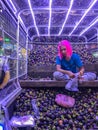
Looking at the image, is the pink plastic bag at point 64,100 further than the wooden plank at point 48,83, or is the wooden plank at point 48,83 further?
the wooden plank at point 48,83

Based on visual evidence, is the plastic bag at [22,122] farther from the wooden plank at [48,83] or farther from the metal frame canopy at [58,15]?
the wooden plank at [48,83]

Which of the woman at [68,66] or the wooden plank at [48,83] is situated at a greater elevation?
the woman at [68,66]

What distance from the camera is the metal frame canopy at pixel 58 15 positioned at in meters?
5.51

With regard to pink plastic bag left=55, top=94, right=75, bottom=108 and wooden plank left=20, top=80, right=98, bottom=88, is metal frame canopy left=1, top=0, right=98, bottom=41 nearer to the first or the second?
wooden plank left=20, top=80, right=98, bottom=88

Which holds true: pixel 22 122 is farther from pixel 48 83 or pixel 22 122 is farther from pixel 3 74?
pixel 48 83

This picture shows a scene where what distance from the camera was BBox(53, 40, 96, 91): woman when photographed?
498cm

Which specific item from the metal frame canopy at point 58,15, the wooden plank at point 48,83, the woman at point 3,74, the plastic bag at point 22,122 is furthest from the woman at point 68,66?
the plastic bag at point 22,122

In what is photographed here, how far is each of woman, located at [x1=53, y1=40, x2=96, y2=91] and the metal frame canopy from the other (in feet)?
2.98

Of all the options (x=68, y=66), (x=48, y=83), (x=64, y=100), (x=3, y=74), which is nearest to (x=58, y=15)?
(x=68, y=66)

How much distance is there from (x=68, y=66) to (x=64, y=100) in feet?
2.57

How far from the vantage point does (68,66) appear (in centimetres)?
532

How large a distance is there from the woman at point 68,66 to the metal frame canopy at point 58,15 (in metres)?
0.91

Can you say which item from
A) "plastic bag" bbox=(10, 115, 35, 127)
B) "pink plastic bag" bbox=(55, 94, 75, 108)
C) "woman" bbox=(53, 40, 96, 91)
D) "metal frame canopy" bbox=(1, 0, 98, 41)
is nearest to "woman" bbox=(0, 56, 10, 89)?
"plastic bag" bbox=(10, 115, 35, 127)

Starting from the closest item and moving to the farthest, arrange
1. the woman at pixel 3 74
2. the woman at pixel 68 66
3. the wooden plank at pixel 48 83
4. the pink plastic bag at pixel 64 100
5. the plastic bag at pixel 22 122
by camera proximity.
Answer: the plastic bag at pixel 22 122 → the woman at pixel 3 74 → the pink plastic bag at pixel 64 100 → the woman at pixel 68 66 → the wooden plank at pixel 48 83
